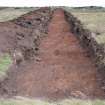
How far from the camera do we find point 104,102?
13.5 m

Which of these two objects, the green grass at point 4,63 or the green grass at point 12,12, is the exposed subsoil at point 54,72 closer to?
the green grass at point 4,63

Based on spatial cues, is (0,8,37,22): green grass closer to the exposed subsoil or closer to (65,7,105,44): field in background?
(65,7,105,44): field in background

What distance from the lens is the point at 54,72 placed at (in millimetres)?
19547

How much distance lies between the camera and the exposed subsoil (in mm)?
16281

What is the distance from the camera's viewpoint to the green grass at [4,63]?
1815cm

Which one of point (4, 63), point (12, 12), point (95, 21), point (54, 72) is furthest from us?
point (12, 12)

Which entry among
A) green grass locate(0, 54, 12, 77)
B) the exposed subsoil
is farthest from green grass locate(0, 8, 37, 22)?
green grass locate(0, 54, 12, 77)

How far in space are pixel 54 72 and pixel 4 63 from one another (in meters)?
2.49

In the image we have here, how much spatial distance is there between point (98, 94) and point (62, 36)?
14.4 m

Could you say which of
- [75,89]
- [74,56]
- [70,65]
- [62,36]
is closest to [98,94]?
[75,89]

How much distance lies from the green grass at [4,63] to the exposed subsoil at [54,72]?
1.14 feet

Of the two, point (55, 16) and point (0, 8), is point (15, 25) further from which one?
point (0, 8)

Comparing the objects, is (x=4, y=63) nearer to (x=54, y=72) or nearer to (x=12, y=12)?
(x=54, y=72)

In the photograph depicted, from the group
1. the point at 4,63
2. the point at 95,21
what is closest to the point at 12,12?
the point at 95,21
